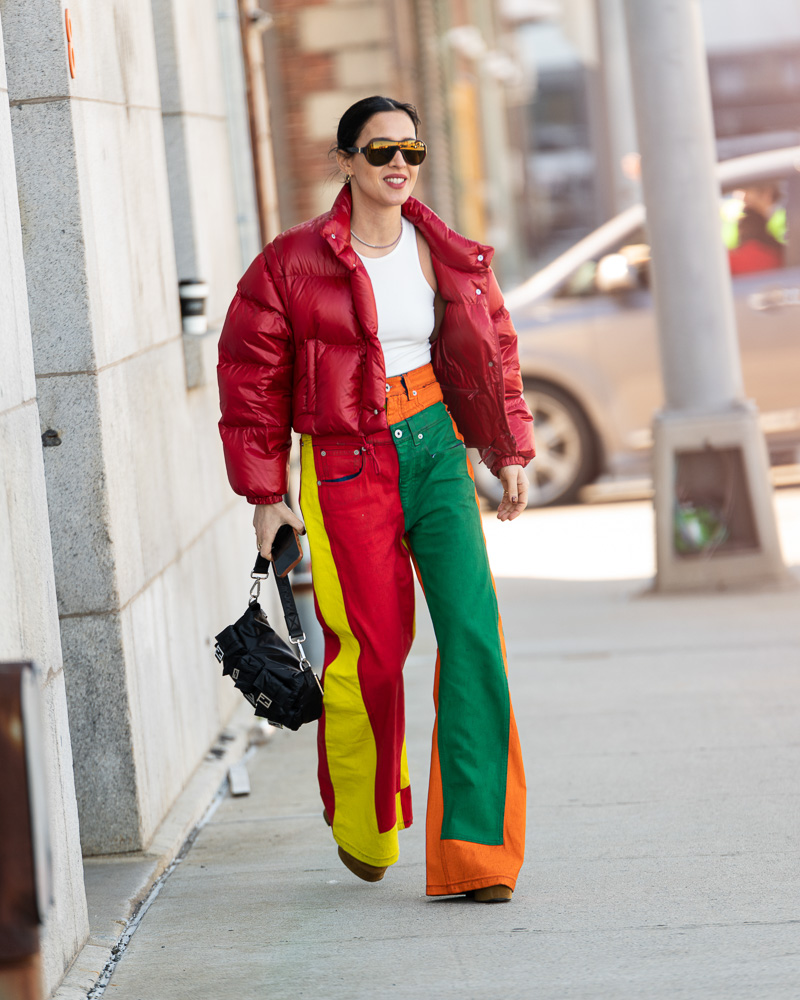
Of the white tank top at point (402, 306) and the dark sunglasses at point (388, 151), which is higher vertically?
the dark sunglasses at point (388, 151)

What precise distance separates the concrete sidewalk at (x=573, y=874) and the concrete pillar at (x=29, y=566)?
0.26m

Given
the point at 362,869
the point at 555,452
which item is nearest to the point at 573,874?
the point at 362,869

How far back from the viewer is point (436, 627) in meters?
4.05

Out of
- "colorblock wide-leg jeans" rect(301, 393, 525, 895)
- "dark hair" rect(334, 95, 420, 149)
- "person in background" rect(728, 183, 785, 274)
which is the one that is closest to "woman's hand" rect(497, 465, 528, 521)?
"colorblock wide-leg jeans" rect(301, 393, 525, 895)

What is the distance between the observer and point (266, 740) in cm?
589

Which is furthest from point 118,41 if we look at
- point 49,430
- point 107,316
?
point 49,430

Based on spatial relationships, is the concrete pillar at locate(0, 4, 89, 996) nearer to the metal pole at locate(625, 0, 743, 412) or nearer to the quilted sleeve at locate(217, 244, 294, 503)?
the quilted sleeve at locate(217, 244, 294, 503)

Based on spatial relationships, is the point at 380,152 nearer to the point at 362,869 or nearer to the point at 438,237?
the point at 438,237

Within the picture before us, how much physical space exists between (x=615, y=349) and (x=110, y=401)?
6499 millimetres

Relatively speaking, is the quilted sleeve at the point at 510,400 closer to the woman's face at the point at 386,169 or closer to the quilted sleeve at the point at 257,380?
the woman's face at the point at 386,169

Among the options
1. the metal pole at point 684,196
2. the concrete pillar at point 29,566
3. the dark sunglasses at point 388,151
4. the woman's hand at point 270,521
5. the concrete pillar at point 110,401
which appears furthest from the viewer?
the metal pole at point 684,196

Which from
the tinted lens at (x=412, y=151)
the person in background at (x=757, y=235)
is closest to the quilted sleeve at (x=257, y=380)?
the tinted lens at (x=412, y=151)

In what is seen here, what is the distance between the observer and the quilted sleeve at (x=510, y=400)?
4.11 metres

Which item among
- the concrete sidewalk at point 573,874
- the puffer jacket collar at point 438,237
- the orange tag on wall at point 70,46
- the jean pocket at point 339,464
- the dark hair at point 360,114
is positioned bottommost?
the concrete sidewalk at point 573,874
